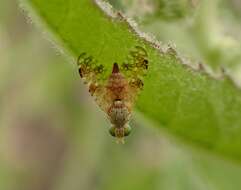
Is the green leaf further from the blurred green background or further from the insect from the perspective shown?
the blurred green background

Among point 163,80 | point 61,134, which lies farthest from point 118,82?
point 61,134

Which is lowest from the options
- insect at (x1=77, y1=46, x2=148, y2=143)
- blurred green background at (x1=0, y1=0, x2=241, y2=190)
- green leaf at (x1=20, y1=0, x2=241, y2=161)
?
insect at (x1=77, y1=46, x2=148, y2=143)

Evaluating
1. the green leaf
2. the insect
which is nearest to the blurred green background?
the green leaf

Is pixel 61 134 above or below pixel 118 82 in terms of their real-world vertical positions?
above

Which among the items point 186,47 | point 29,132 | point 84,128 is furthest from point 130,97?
point 29,132

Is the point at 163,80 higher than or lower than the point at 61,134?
lower

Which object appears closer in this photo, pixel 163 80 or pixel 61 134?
pixel 163 80

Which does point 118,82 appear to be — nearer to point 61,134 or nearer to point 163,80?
point 163,80
